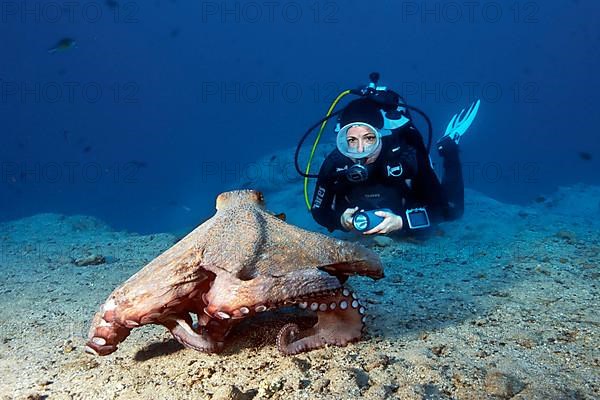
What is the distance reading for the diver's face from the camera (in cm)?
600

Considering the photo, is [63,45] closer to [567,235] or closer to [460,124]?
[460,124]

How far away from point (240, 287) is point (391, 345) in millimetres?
1094

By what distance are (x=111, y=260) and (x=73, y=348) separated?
2.97 meters

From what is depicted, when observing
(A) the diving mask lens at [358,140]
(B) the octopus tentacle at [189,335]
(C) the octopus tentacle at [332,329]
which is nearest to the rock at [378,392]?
(C) the octopus tentacle at [332,329]

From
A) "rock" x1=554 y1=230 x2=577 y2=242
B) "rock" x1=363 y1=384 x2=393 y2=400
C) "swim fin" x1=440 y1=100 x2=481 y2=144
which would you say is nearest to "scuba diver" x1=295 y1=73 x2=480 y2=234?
"rock" x1=554 y1=230 x2=577 y2=242

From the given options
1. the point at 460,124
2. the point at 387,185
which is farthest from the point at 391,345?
the point at 460,124

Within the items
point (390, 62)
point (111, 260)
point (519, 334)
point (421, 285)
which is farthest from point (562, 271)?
point (390, 62)

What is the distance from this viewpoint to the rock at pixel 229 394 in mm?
2114

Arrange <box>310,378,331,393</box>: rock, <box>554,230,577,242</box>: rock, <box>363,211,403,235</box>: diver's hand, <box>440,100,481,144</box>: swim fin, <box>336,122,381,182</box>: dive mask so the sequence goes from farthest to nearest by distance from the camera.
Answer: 1. <box>440,100,481,144</box>: swim fin
2. <box>336,122,381,182</box>: dive mask
3. <box>363,211,403,235</box>: diver's hand
4. <box>554,230,577,242</box>: rock
5. <box>310,378,331,393</box>: rock

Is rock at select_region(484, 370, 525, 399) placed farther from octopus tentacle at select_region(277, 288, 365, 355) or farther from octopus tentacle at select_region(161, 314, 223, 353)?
octopus tentacle at select_region(161, 314, 223, 353)

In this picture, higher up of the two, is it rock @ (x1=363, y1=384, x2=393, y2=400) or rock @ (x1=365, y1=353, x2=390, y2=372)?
rock @ (x1=365, y1=353, x2=390, y2=372)

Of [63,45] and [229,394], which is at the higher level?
[63,45]

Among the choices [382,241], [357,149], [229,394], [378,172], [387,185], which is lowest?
[229,394]

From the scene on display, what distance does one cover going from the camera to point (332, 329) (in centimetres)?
247
